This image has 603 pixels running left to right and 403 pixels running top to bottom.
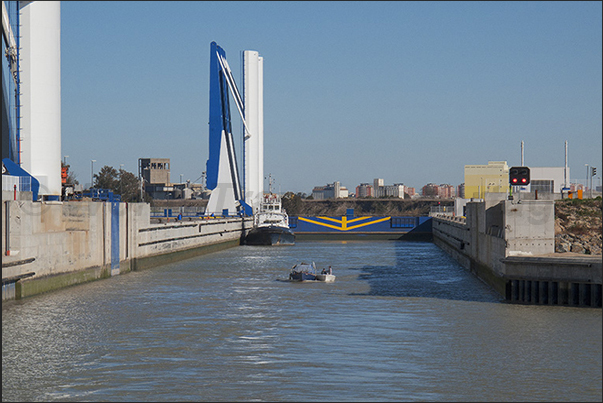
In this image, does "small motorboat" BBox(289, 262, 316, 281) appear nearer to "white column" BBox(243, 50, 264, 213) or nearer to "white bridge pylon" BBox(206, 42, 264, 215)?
"white bridge pylon" BBox(206, 42, 264, 215)

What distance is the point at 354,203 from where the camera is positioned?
195375 millimetres

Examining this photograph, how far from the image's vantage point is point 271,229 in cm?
8006

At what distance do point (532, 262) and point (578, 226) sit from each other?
53.2ft

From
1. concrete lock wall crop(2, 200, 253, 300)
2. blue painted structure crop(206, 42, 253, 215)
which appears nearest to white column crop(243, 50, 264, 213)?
blue painted structure crop(206, 42, 253, 215)

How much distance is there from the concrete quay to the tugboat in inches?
1637

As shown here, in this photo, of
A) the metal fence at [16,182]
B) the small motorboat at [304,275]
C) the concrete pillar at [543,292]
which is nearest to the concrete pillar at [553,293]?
the concrete pillar at [543,292]

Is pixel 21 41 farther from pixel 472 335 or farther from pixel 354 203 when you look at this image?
pixel 354 203

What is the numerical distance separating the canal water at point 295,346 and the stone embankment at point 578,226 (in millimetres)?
7249

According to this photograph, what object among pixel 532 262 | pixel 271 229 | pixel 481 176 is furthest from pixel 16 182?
pixel 481 176

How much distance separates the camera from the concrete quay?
91.9 ft

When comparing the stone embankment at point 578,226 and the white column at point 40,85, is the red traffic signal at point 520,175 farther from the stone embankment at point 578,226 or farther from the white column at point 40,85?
the white column at point 40,85

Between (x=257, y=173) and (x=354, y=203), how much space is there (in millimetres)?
98863

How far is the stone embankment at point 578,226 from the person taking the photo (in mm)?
40656

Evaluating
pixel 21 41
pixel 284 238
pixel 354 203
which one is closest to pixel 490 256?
pixel 21 41
